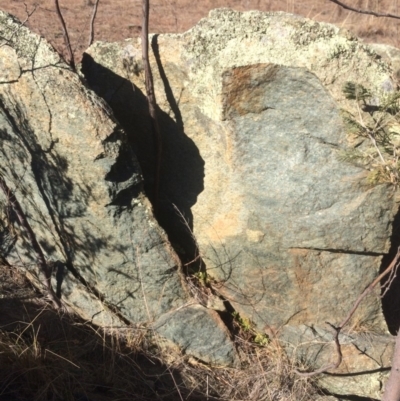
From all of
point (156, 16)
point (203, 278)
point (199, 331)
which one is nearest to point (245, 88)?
point (203, 278)

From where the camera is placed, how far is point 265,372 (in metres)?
4.05

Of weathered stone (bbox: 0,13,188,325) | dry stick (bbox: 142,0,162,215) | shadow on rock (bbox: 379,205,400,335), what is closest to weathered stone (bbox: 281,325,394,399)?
shadow on rock (bbox: 379,205,400,335)

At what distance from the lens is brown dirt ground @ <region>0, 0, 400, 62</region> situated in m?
6.15

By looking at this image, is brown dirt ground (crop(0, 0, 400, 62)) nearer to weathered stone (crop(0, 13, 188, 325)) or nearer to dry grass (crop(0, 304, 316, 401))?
weathered stone (crop(0, 13, 188, 325))

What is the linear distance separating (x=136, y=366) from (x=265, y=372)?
0.73m

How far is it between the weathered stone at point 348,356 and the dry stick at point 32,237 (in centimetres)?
139

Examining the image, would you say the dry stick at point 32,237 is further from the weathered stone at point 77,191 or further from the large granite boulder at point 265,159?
the large granite boulder at point 265,159

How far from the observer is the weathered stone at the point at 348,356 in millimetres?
4082

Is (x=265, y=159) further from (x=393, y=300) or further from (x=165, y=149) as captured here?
(x=393, y=300)

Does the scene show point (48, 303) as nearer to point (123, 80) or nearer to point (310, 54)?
point (123, 80)

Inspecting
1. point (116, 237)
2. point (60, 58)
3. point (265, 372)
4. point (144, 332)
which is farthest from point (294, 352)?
point (60, 58)

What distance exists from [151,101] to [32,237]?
1.04 meters

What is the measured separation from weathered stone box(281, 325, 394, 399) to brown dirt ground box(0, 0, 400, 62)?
2539mm

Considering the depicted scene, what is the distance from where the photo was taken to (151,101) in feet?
12.8
